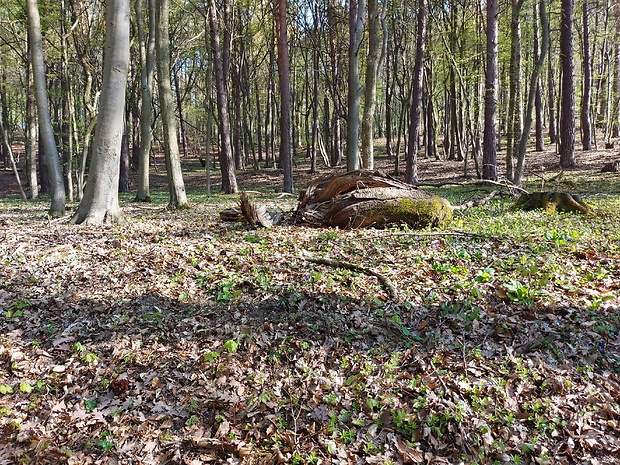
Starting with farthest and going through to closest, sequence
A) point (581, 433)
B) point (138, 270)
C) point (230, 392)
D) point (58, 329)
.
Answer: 1. point (138, 270)
2. point (58, 329)
3. point (230, 392)
4. point (581, 433)

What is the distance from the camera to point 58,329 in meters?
4.48

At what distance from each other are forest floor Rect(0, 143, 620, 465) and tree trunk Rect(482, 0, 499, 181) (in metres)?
9.34

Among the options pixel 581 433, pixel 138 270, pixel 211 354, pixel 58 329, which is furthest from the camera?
pixel 138 270

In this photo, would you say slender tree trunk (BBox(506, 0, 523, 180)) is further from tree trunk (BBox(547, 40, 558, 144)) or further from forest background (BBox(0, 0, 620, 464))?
tree trunk (BBox(547, 40, 558, 144))

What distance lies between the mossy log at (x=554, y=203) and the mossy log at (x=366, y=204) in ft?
7.55

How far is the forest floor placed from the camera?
3.20 m

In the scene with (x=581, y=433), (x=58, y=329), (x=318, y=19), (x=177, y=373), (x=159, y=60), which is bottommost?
(x=581, y=433)

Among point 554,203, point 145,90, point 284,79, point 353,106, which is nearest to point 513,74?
point 353,106

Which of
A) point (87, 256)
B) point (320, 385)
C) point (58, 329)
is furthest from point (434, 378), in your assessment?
point (87, 256)

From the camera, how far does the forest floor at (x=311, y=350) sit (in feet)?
10.5

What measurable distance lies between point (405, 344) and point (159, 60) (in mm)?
9707

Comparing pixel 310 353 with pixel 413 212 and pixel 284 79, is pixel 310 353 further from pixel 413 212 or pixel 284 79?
pixel 284 79

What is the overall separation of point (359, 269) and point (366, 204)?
8.09 ft

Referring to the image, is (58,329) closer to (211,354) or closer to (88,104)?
(211,354)
